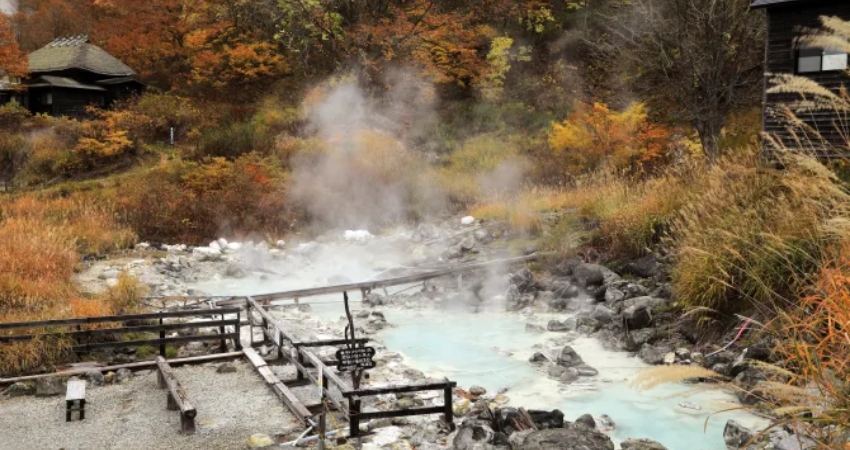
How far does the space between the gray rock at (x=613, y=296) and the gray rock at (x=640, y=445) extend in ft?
16.5

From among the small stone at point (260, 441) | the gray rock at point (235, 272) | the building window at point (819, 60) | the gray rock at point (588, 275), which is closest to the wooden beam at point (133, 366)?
the small stone at point (260, 441)

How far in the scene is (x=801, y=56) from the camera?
14492mm

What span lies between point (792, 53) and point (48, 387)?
14.1 metres

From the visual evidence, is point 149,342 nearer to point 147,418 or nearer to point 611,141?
point 147,418

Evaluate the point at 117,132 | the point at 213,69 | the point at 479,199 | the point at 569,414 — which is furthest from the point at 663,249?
the point at 213,69

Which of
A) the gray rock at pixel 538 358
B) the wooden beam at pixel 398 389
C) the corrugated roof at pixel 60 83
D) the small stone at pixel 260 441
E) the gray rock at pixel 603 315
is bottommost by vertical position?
the gray rock at pixel 538 358

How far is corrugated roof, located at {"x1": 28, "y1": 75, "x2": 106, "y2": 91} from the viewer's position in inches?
1105

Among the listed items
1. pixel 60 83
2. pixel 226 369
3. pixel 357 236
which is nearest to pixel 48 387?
pixel 226 369

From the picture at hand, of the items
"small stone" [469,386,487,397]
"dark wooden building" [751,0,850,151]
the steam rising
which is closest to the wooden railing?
"small stone" [469,386,487,397]

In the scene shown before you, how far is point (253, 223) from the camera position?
18.1 metres

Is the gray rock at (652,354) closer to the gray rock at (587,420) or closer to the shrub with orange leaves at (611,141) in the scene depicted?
the gray rock at (587,420)

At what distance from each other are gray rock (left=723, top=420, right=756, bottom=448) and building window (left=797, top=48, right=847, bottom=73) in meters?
10.2

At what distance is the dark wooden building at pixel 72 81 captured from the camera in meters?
28.6

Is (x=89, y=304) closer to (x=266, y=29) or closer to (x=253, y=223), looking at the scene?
(x=253, y=223)
